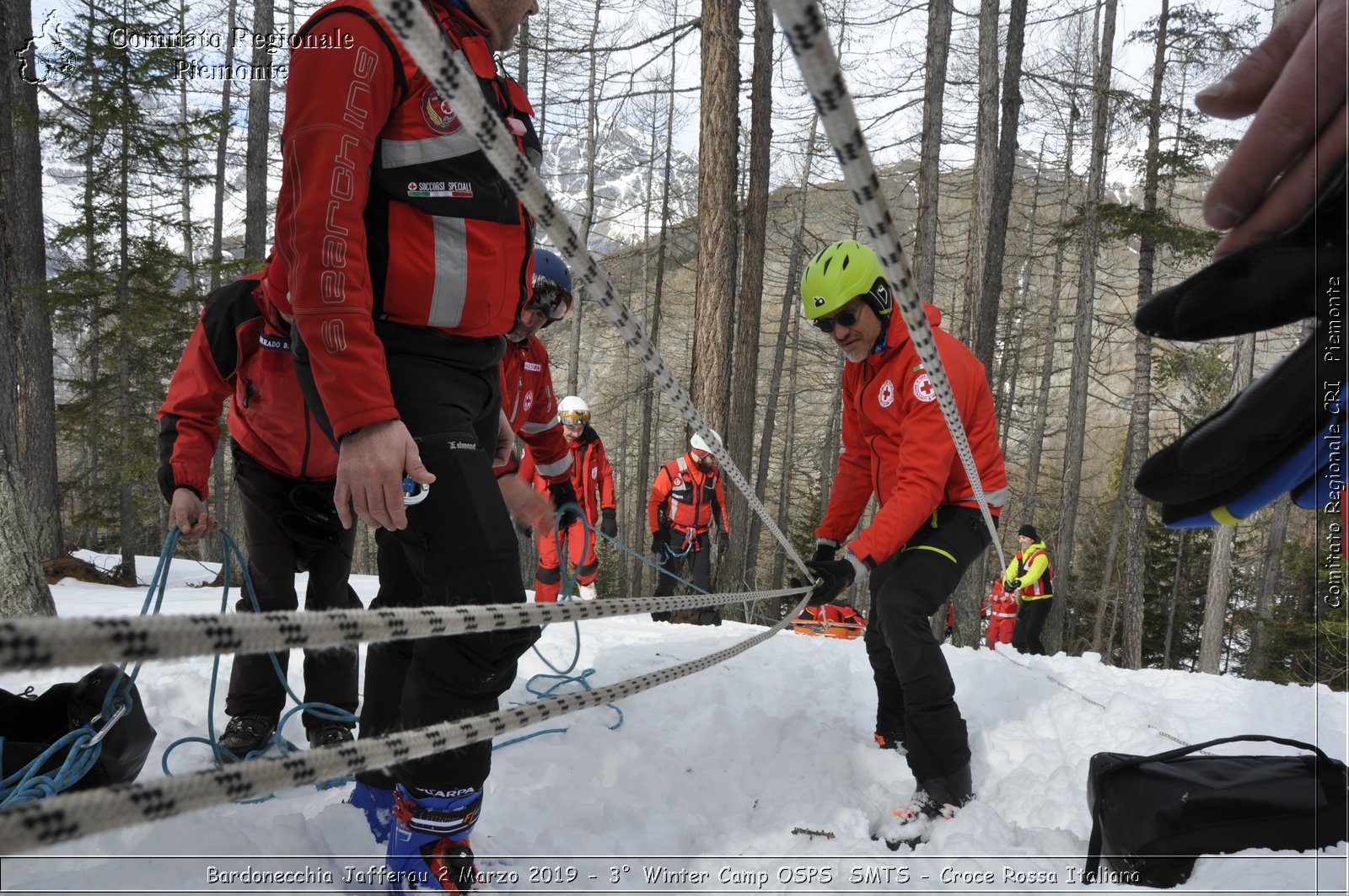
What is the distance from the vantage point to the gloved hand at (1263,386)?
0.95 metres

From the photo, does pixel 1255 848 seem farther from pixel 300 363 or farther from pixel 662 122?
pixel 662 122

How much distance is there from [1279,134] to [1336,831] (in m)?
1.58

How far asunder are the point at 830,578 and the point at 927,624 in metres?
0.46

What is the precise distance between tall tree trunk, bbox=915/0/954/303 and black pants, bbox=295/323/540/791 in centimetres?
1058

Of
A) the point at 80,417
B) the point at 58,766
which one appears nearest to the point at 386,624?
the point at 58,766

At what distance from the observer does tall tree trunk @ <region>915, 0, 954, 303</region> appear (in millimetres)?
11539

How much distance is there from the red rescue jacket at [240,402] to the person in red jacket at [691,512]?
7274 millimetres

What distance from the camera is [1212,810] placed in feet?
5.82

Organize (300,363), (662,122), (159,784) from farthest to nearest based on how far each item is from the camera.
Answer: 1. (662,122)
2. (300,363)
3. (159,784)

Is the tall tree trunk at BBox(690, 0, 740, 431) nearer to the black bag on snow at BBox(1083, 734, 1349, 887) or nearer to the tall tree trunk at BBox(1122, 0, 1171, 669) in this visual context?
the black bag on snow at BBox(1083, 734, 1349, 887)

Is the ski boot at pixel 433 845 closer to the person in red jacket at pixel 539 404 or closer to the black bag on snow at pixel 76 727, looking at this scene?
the black bag on snow at pixel 76 727

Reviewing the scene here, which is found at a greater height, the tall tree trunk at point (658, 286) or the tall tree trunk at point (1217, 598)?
the tall tree trunk at point (658, 286)

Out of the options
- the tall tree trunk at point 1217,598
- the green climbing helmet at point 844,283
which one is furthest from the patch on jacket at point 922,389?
the tall tree trunk at point 1217,598

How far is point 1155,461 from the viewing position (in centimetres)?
120
